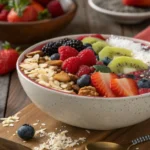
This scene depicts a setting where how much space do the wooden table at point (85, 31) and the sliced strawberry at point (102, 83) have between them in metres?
0.12

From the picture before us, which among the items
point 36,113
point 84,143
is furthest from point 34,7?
point 84,143

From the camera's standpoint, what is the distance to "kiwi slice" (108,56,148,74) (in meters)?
1.10

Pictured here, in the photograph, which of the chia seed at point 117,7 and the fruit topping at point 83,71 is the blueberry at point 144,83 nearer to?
the fruit topping at point 83,71

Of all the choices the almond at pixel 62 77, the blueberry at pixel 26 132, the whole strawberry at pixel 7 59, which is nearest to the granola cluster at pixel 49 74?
the almond at pixel 62 77

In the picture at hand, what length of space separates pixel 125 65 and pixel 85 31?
26.3 inches

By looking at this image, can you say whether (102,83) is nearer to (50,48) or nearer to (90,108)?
(90,108)

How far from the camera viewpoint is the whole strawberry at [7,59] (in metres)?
1.45

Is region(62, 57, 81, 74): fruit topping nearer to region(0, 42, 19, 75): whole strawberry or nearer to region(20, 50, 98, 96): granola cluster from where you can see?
region(20, 50, 98, 96): granola cluster

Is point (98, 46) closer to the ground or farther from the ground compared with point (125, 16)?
farther from the ground

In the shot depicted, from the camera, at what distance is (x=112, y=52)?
3.80 feet

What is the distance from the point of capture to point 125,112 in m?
1.02

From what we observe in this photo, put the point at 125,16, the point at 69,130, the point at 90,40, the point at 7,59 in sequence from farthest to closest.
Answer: the point at 125,16 < the point at 7,59 < the point at 90,40 < the point at 69,130

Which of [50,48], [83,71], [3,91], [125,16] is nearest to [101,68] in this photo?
[83,71]

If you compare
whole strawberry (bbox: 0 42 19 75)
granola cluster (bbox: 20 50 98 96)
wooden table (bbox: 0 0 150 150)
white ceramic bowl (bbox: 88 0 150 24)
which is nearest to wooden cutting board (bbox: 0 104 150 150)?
wooden table (bbox: 0 0 150 150)
